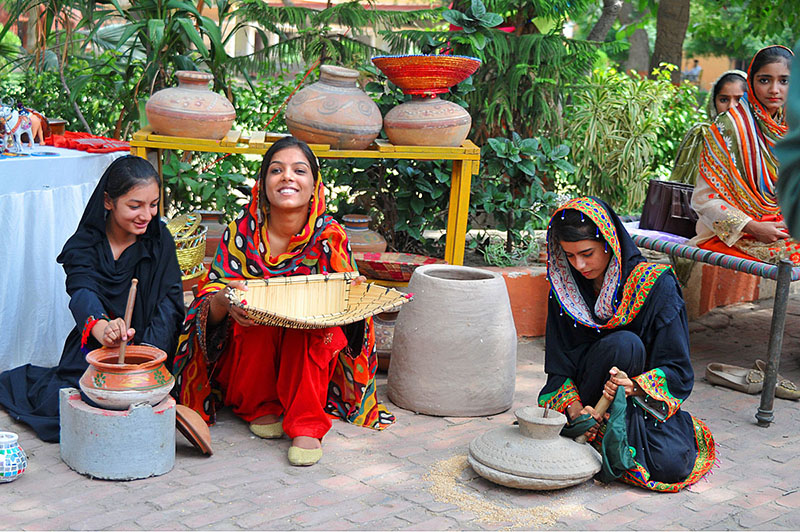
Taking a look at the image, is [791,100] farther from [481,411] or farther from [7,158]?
[7,158]

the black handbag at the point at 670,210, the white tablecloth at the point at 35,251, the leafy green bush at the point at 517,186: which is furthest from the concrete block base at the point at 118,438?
the black handbag at the point at 670,210

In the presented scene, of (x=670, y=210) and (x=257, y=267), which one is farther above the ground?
(x=670, y=210)

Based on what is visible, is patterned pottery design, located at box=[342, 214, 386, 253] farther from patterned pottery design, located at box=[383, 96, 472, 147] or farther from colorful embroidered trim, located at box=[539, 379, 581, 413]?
colorful embroidered trim, located at box=[539, 379, 581, 413]

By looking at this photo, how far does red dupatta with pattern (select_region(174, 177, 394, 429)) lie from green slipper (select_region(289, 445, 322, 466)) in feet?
1.58

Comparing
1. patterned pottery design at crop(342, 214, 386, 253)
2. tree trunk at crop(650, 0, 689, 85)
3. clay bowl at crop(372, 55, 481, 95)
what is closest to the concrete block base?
patterned pottery design at crop(342, 214, 386, 253)

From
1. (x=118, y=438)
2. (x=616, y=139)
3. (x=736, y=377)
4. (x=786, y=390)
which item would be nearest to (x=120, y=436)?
(x=118, y=438)

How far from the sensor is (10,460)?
121 inches

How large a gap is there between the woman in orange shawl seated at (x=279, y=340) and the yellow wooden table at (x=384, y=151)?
884 mm

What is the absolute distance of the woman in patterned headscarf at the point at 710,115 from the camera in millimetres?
5805

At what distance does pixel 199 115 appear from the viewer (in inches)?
176

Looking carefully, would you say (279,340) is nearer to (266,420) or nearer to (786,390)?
(266,420)

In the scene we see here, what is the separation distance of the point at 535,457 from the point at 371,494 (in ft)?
2.01

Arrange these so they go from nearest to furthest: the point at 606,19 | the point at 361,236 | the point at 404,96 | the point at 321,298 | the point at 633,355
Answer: the point at 633,355, the point at 321,298, the point at 361,236, the point at 404,96, the point at 606,19

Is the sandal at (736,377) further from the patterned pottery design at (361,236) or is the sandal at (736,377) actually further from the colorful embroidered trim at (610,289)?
the patterned pottery design at (361,236)
